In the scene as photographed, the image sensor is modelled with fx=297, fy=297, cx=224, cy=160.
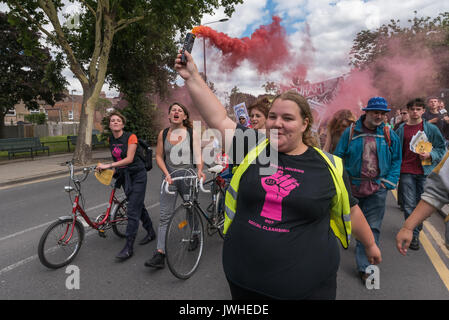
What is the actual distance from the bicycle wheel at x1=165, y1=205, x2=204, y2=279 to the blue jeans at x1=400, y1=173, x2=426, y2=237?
2909 millimetres

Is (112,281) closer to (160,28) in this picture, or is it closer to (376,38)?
(160,28)

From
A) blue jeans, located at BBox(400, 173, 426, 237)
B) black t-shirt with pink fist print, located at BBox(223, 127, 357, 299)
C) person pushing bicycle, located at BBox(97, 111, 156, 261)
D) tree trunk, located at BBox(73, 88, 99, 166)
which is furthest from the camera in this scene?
tree trunk, located at BBox(73, 88, 99, 166)

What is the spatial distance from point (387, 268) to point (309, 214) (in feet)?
8.67

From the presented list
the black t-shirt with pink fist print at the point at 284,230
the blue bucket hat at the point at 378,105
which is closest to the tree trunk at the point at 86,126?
the blue bucket hat at the point at 378,105

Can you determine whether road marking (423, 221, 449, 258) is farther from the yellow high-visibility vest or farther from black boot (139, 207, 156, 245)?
black boot (139, 207, 156, 245)

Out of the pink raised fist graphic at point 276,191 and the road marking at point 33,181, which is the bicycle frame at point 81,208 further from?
the road marking at point 33,181

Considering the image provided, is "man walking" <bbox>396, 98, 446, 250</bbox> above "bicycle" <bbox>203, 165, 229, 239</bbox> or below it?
above

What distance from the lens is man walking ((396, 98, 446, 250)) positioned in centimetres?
401

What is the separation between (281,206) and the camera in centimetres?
149

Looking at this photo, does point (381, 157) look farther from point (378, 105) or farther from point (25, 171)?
point (25, 171)

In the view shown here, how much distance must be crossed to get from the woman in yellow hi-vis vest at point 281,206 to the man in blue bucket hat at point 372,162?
163 cm

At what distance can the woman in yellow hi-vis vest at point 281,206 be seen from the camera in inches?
57.8

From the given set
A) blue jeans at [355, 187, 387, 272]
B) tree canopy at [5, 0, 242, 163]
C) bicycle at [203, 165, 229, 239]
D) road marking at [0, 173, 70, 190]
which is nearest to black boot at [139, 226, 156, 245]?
bicycle at [203, 165, 229, 239]
